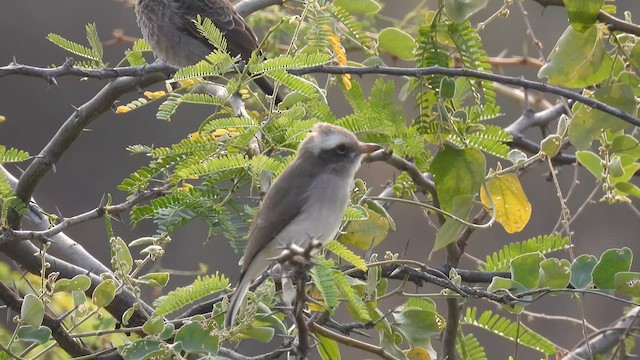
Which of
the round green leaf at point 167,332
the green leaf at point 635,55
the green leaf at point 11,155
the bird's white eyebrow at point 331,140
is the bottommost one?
the round green leaf at point 167,332

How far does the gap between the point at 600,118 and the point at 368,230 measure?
744 millimetres

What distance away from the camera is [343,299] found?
2416 millimetres

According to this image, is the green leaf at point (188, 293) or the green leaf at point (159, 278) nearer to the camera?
the green leaf at point (188, 293)

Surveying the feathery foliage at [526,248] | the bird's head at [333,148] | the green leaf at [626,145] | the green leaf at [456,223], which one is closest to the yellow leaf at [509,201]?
the feathery foliage at [526,248]

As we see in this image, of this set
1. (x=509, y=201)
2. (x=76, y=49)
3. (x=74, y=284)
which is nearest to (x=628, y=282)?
(x=509, y=201)

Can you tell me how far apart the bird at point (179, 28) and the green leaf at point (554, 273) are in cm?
315

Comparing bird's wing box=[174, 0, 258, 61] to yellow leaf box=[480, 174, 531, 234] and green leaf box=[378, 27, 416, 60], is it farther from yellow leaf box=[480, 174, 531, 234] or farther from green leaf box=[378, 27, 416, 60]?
yellow leaf box=[480, 174, 531, 234]

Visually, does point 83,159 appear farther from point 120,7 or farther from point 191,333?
point 191,333

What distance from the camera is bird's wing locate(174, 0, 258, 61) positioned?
16.7ft

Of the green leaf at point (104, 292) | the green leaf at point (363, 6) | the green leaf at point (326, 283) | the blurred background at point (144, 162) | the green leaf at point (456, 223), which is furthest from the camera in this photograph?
the blurred background at point (144, 162)

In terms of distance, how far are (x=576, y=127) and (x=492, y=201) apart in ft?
1.06

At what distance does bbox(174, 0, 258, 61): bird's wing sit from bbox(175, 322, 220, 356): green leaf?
2.76 metres

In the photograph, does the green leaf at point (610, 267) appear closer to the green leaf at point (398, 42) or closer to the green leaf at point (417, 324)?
the green leaf at point (417, 324)

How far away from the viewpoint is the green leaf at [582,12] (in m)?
2.48
